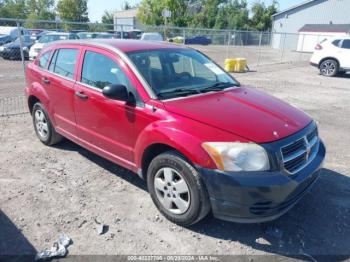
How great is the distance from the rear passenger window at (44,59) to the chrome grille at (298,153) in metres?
3.86

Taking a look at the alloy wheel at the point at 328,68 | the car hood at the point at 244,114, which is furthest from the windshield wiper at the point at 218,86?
the alloy wheel at the point at 328,68

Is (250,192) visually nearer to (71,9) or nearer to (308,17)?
(308,17)

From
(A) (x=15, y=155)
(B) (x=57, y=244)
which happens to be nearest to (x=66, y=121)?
(A) (x=15, y=155)

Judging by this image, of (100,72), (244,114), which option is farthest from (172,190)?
(100,72)

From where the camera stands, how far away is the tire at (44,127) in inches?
195

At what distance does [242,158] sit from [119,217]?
5.10ft

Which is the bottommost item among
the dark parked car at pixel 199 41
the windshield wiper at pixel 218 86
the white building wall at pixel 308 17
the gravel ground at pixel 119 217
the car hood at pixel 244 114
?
the gravel ground at pixel 119 217

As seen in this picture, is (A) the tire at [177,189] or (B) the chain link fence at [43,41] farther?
(B) the chain link fence at [43,41]

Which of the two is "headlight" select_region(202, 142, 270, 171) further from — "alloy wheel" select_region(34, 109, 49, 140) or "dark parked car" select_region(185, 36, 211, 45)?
"dark parked car" select_region(185, 36, 211, 45)

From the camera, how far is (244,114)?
3.15 meters

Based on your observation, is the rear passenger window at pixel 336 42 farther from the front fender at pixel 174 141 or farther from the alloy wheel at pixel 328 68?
the front fender at pixel 174 141

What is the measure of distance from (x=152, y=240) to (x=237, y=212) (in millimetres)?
900

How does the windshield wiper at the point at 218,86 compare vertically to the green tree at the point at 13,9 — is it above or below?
below

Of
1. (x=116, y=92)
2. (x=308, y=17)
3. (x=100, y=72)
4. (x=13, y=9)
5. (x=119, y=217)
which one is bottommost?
(x=119, y=217)
